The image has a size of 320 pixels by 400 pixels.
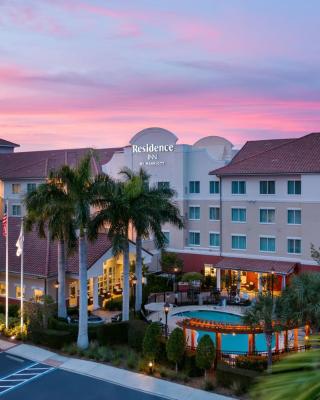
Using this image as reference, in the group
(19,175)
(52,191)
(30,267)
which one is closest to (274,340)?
(52,191)

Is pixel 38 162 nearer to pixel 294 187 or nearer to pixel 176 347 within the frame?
pixel 294 187

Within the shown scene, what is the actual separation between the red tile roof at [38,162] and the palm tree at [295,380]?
52165mm

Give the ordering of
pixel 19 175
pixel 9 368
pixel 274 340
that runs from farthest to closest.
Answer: pixel 19 175 → pixel 274 340 → pixel 9 368

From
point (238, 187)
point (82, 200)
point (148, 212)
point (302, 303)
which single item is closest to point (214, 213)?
point (238, 187)

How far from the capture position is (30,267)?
35.6 metres

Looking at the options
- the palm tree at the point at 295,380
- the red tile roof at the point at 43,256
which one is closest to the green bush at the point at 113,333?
the red tile roof at the point at 43,256

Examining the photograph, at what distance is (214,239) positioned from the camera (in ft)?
148

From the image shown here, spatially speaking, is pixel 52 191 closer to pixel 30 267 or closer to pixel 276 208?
pixel 30 267

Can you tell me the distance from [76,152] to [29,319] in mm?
34711

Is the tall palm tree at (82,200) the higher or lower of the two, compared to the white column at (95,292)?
higher

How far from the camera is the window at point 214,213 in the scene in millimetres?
44938

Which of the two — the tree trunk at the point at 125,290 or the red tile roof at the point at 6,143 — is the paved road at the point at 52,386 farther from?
the red tile roof at the point at 6,143

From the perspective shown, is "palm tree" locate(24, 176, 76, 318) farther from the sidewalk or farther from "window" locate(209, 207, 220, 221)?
"window" locate(209, 207, 220, 221)

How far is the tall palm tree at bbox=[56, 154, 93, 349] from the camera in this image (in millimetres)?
27016
